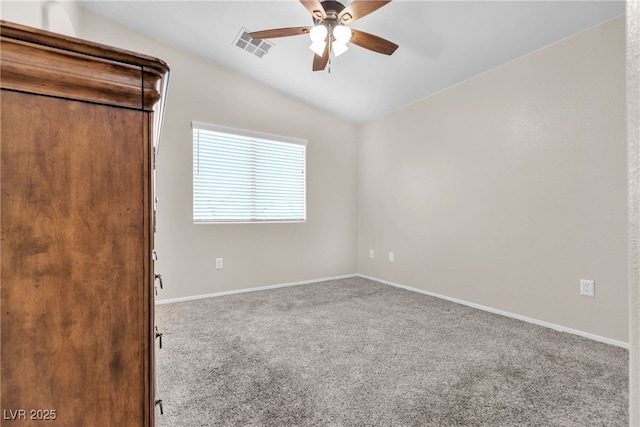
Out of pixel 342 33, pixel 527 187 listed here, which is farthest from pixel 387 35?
pixel 527 187

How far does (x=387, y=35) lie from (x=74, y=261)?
2.73m

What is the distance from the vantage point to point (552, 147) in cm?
244

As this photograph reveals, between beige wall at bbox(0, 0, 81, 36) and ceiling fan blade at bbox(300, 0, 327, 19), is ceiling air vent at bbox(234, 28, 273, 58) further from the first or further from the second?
beige wall at bbox(0, 0, 81, 36)

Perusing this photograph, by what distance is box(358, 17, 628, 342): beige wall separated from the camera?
2160 millimetres

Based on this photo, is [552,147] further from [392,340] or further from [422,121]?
[392,340]

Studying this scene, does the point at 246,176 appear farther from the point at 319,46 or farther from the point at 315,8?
the point at 315,8

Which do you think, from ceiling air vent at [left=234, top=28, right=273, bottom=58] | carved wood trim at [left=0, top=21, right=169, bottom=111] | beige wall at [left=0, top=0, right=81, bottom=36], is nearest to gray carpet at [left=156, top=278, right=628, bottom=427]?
carved wood trim at [left=0, top=21, right=169, bottom=111]

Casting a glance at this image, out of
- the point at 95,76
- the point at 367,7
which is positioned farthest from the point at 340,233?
the point at 95,76

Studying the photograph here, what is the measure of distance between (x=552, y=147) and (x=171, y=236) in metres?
3.56

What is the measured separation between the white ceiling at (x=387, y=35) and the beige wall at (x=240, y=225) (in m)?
0.20

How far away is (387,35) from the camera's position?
2.56 meters

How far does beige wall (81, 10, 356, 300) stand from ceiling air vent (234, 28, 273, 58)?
0.60 m

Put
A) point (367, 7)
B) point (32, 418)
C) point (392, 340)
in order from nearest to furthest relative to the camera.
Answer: point (32, 418) → point (367, 7) → point (392, 340)

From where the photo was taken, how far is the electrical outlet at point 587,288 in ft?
7.31
